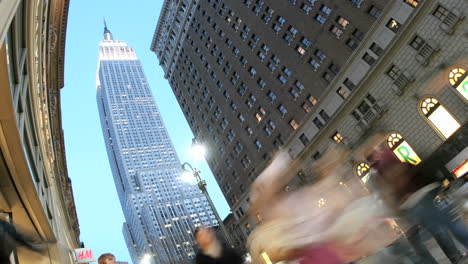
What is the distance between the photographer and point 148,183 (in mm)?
159625

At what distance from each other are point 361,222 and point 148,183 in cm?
16037

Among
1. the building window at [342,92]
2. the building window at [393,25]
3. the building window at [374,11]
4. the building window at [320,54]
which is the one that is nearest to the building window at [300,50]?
the building window at [320,54]

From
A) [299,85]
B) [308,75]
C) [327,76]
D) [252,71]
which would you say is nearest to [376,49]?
[327,76]

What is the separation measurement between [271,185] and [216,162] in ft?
190

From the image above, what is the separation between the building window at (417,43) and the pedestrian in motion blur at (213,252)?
26784mm

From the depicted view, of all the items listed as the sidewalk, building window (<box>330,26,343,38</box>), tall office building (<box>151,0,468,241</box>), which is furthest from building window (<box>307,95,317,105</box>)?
the sidewalk

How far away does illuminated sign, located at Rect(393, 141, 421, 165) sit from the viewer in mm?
28109

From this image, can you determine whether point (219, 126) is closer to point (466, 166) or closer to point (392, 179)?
point (466, 166)

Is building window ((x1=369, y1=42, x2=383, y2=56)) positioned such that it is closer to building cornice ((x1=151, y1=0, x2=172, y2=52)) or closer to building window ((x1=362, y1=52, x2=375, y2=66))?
building window ((x1=362, y1=52, x2=375, y2=66))

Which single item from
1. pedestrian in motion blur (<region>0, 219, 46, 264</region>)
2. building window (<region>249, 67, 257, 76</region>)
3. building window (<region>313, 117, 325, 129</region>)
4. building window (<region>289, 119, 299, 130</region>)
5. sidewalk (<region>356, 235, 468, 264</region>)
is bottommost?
sidewalk (<region>356, 235, 468, 264</region>)

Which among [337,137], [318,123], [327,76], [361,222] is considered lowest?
[361,222]

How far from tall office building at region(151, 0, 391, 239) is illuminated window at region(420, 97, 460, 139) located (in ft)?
30.0

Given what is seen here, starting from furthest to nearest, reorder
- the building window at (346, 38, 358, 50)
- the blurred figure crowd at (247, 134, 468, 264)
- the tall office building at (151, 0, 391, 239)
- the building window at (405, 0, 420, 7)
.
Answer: the tall office building at (151, 0, 391, 239) < the building window at (346, 38, 358, 50) < the building window at (405, 0, 420, 7) < the blurred figure crowd at (247, 134, 468, 264)

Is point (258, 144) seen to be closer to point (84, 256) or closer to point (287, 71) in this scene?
point (287, 71)
